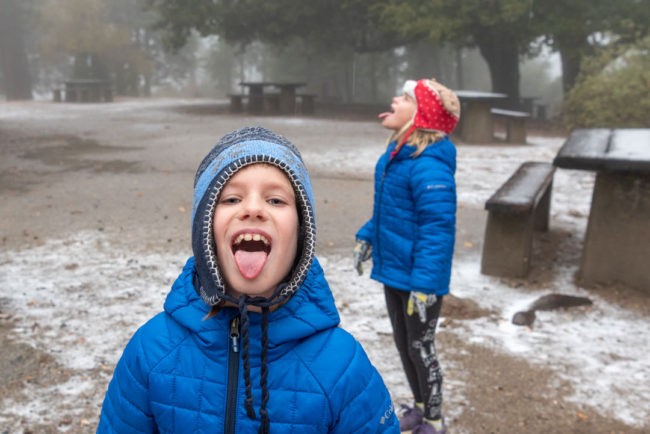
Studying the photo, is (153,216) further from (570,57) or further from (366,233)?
(570,57)

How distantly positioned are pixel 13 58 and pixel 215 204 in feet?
140

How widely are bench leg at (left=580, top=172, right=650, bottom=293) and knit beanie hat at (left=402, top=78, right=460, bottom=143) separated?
284 cm

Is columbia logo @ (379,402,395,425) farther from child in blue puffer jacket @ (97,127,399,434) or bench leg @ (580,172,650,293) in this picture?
bench leg @ (580,172,650,293)

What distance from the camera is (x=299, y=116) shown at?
22406mm

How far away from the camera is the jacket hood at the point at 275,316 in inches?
64.6

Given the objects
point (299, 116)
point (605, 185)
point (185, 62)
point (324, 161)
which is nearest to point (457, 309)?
point (605, 185)

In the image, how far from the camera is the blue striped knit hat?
1.58m

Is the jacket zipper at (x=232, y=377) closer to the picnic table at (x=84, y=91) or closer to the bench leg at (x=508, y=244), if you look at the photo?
the bench leg at (x=508, y=244)

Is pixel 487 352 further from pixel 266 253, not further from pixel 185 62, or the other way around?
pixel 185 62

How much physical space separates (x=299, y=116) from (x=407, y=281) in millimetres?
19594

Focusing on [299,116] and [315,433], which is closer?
[315,433]

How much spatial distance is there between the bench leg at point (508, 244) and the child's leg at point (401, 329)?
2.87 m

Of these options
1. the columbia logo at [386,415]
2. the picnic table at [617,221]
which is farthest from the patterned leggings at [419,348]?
the picnic table at [617,221]

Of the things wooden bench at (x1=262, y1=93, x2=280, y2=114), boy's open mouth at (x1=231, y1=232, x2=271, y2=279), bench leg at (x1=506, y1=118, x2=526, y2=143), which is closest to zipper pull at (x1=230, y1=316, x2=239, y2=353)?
boy's open mouth at (x1=231, y1=232, x2=271, y2=279)
